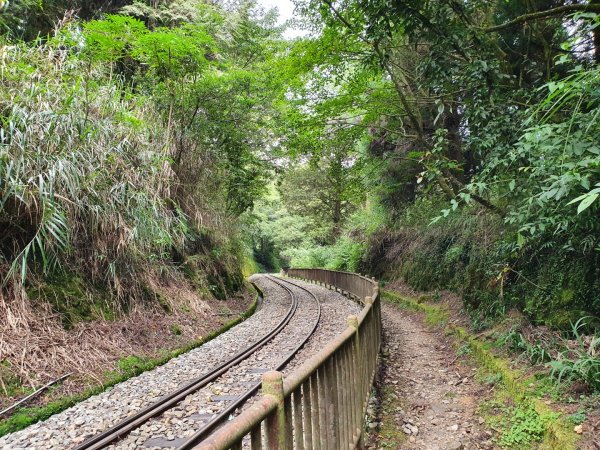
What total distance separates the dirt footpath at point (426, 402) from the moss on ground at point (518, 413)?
184 millimetres

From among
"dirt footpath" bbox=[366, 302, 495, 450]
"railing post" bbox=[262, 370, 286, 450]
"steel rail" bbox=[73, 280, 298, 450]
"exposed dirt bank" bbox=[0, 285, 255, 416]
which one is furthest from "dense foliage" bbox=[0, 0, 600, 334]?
"steel rail" bbox=[73, 280, 298, 450]

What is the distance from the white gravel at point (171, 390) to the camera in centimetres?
397

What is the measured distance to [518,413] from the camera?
3.82m

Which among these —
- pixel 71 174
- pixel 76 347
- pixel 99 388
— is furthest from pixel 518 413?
pixel 71 174

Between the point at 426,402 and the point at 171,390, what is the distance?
11.6 feet

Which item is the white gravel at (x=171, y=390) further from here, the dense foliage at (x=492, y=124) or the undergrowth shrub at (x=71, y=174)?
the dense foliage at (x=492, y=124)

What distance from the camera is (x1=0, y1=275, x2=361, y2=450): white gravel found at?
3969 mm

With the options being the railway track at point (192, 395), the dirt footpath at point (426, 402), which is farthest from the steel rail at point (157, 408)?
the dirt footpath at point (426, 402)

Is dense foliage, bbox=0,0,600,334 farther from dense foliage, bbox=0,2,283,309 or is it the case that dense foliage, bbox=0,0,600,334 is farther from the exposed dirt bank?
the exposed dirt bank

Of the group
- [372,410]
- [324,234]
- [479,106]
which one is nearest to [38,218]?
[372,410]

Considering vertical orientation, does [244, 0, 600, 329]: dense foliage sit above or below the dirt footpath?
above

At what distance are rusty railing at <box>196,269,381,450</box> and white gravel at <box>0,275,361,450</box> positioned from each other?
3.22 feet

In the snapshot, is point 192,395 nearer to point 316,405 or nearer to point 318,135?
point 316,405

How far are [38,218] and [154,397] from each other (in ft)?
11.8
